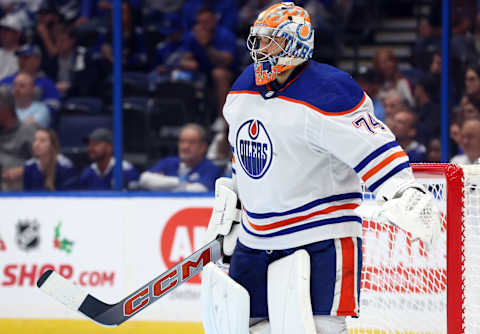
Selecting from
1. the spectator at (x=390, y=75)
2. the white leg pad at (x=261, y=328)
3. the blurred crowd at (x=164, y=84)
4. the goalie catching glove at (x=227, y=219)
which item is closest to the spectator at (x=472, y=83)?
the blurred crowd at (x=164, y=84)

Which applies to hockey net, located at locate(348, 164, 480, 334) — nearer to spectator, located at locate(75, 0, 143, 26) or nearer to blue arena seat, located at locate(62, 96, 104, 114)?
blue arena seat, located at locate(62, 96, 104, 114)

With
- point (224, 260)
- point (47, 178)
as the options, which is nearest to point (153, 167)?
point (47, 178)

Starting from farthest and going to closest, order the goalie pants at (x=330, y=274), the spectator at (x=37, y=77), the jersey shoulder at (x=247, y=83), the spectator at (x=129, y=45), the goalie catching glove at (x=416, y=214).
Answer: the spectator at (x=129, y=45) → the spectator at (x=37, y=77) → the jersey shoulder at (x=247, y=83) → the goalie pants at (x=330, y=274) → the goalie catching glove at (x=416, y=214)

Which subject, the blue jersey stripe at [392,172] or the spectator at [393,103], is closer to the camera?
the blue jersey stripe at [392,172]

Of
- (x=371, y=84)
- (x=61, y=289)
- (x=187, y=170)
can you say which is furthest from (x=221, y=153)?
(x=61, y=289)

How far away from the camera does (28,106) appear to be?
14.6 ft

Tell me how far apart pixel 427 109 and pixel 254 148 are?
229 cm

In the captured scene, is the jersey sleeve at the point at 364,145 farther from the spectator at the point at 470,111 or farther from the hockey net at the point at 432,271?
the spectator at the point at 470,111

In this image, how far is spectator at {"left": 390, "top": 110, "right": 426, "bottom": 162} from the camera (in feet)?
13.6

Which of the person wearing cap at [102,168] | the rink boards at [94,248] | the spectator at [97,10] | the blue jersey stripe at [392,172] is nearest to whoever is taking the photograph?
the blue jersey stripe at [392,172]

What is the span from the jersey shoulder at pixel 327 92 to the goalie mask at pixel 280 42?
6 cm

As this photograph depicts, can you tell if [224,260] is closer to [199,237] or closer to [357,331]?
[357,331]

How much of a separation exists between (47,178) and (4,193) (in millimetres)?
266

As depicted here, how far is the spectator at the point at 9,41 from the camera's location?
4.68m
